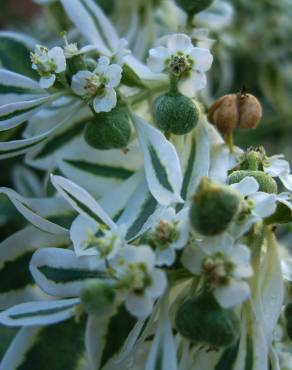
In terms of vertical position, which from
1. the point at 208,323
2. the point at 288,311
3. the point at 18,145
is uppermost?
the point at 18,145

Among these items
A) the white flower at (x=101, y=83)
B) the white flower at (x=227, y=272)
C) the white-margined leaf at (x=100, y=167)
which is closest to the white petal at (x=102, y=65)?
the white flower at (x=101, y=83)

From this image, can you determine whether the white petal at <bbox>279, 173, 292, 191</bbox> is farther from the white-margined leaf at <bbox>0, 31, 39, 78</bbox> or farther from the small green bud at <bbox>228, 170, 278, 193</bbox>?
the white-margined leaf at <bbox>0, 31, 39, 78</bbox>

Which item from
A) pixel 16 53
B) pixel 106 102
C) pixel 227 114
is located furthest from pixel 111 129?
pixel 16 53

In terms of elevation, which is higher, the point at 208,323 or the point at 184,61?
the point at 184,61

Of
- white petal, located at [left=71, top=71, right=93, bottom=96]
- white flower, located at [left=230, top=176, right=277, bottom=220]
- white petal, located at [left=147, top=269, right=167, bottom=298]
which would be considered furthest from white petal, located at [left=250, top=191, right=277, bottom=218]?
white petal, located at [left=71, top=71, right=93, bottom=96]

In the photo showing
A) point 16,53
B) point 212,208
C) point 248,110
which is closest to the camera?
point 212,208

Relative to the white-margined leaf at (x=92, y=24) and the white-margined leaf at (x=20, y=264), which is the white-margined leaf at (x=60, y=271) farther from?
the white-margined leaf at (x=92, y=24)

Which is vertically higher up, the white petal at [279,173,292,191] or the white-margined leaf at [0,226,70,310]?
the white petal at [279,173,292,191]

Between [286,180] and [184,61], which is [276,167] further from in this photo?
[184,61]
